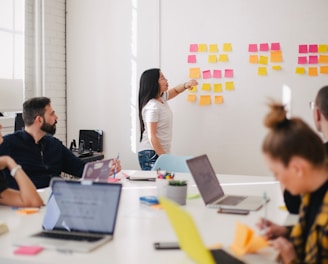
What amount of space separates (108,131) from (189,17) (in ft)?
4.78

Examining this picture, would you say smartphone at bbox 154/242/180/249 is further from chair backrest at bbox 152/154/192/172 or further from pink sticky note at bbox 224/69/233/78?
pink sticky note at bbox 224/69/233/78

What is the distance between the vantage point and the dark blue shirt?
3.08m

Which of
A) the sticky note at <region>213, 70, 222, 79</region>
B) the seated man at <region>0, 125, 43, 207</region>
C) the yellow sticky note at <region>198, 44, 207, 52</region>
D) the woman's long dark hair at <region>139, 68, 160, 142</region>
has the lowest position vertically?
the seated man at <region>0, 125, 43, 207</region>

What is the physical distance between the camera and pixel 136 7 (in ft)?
15.8

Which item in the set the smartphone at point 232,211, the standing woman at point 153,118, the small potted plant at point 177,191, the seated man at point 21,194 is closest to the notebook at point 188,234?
the smartphone at point 232,211

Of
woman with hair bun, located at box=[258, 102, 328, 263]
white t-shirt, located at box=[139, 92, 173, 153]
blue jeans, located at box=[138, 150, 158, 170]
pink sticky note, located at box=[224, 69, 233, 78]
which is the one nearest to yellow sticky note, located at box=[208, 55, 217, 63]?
pink sticky note, located at box=[224, 69, 233, 78]

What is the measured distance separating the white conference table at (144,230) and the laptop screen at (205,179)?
0.06m

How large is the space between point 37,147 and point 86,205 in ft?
4.82

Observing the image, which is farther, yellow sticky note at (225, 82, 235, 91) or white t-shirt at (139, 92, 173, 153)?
yellow sticky note at (225, 82, 235, 91)

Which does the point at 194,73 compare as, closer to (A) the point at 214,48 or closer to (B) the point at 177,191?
(A) the point at 214,48

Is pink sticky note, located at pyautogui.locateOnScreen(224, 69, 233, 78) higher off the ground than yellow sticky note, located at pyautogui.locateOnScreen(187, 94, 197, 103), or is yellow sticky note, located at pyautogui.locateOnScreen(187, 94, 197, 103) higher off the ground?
pink sticky note, located at pyautogui.locateOnScreen(224, 69, 233, 78)

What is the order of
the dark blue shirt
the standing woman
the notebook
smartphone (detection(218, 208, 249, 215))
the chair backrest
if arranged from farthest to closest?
the standing woman
the chair backrest
the dark blue shirt
smartphone (detection(218, 208, 249, 215))
the notebook

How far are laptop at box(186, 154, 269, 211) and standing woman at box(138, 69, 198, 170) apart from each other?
5.20 feet

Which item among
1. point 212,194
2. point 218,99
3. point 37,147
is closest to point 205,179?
point 212,194
